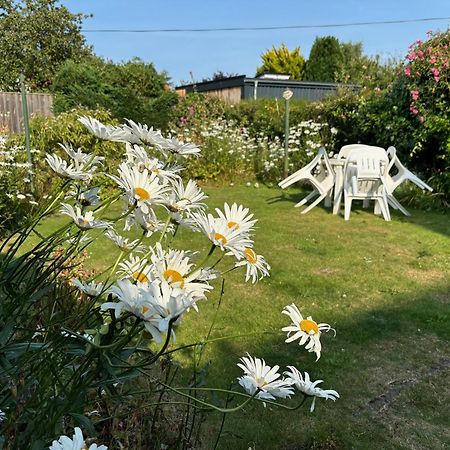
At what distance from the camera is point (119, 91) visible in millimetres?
9953

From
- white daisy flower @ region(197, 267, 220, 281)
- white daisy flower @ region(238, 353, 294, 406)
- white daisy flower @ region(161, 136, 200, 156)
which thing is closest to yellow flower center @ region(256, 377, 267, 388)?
white daisy flower @ region(238, 353, 294, 406)

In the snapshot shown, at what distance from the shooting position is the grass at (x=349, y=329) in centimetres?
190

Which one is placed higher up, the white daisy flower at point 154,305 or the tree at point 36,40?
the tree at point 36,40

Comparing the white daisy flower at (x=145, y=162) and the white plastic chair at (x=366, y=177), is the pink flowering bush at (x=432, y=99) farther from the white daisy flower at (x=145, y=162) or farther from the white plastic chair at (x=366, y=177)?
the white daisy flower at (x=145, y=162)

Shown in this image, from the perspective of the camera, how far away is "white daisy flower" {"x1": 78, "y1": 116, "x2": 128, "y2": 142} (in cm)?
96

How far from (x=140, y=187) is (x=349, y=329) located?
2.29 metres

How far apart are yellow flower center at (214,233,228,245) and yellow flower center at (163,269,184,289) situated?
0.30 feet

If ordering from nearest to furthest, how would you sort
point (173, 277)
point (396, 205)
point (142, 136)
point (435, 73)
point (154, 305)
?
point (154, 305)
point (173, 277)
point (142, 136)
point (396, 205)
point (435, 73)

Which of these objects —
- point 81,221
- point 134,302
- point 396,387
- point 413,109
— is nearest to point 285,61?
point 413,109

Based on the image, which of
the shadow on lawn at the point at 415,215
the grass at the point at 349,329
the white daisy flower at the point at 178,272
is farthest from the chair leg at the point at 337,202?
the white daisy flower at the point at 178,272

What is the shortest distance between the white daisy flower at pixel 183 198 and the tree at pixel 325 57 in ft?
62.7

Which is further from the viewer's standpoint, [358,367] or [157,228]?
[358,367]

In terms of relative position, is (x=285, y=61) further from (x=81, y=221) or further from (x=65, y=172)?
(x=81, y=221)

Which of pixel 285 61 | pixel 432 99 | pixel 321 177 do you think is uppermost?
pixel 285 61
